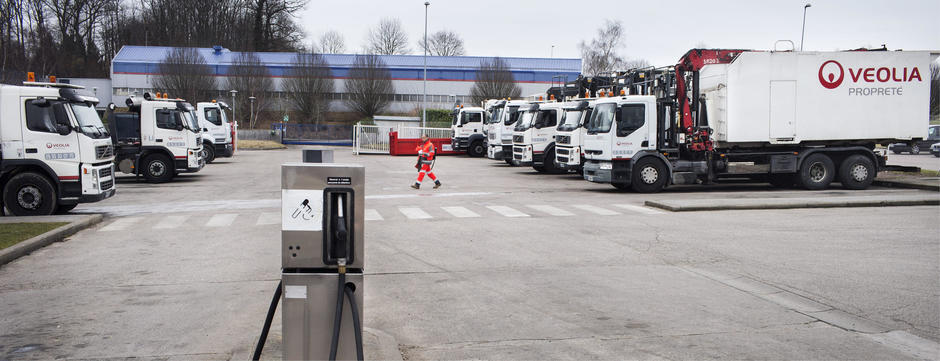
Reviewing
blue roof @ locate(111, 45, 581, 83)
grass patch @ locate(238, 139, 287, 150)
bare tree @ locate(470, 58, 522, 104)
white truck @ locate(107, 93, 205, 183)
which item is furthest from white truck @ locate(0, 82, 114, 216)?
blue roof @ locate(111, 45, 581, 83)

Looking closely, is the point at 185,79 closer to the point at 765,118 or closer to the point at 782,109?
the point at 765,118

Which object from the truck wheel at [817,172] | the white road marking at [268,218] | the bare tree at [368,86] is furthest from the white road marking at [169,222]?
the bare tree at [368,86]

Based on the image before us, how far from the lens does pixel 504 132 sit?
31.9 meters

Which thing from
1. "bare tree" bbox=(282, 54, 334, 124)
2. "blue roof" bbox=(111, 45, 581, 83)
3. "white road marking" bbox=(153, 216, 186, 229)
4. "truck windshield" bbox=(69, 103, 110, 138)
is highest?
"blue roof" bbox=(111, 45, 581, 83)

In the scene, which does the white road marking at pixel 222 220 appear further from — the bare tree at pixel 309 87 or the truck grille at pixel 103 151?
the bare tree at pixel 309 87

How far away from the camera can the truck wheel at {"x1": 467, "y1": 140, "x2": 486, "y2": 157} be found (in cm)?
4044

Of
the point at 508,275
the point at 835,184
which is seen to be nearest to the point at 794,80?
the point at 835,184

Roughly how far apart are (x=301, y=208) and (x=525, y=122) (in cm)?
2423

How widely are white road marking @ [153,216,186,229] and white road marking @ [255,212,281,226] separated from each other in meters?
1.47

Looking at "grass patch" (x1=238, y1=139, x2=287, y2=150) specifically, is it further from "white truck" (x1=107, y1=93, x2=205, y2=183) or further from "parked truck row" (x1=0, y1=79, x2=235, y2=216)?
"parked truck row" (x1=0, y1=79, x2=235, y2=216)

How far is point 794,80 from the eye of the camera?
20.1m

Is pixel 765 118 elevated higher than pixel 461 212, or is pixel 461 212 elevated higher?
pixel 765 118

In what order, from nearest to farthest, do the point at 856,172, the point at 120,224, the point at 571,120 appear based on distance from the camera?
1. the point at 120,224
2. the point at 856,172
3. the point at 571,120

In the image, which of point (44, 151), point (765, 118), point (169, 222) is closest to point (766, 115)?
point (765, 118)
